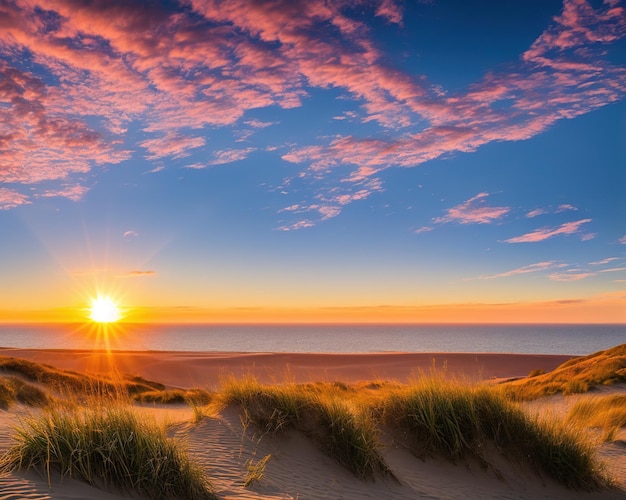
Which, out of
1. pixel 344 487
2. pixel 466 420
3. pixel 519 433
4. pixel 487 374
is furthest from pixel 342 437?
pixel 487 374

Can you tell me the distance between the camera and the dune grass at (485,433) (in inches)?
382

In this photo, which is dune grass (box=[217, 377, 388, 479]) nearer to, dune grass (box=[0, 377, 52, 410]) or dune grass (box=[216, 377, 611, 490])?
dune grass (box=[216, 377, 611, 490])

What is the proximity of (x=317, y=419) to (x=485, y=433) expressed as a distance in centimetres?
347

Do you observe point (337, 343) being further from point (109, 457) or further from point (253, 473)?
point (109, 457)

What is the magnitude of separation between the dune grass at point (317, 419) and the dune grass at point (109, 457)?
3.17 metres

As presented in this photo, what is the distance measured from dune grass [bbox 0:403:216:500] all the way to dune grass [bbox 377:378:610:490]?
5.11 meters

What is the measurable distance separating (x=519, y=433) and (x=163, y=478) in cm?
729

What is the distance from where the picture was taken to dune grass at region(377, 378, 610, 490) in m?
9.70

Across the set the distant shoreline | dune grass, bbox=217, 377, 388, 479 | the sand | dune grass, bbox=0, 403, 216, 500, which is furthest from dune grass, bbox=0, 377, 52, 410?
the distant shoreline

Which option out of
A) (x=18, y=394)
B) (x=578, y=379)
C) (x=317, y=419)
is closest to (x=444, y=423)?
(x=317, y=419)

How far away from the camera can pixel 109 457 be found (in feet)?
18.9

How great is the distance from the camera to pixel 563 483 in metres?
9.58

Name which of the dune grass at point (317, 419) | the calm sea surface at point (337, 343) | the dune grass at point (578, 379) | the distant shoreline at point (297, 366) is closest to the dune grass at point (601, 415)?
the dune grass at point (578, 379)

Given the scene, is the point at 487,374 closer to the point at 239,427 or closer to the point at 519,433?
the point at 519,433
